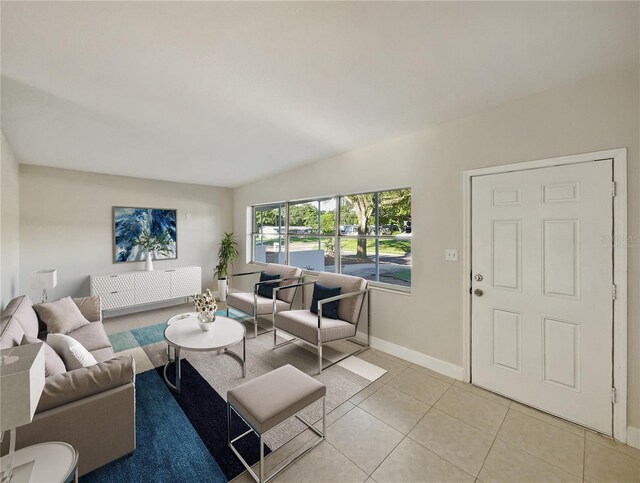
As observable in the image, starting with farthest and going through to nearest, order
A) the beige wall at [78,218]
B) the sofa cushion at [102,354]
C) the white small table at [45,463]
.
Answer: the beige wall at [78,218]
the sofa cushion at [102,354]
the white small table at [45,463]

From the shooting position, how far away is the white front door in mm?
1912

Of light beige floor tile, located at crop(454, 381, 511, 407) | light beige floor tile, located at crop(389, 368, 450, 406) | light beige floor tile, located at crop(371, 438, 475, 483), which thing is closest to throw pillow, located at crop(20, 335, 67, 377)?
light beige floor tile, located at crop(371, 438, 475, 483)

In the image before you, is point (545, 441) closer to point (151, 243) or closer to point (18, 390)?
point (18, 390)

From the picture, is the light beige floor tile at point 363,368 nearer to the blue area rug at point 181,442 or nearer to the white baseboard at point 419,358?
the white baseboard at point 419,358

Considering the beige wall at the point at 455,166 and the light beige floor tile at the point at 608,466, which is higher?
the beige wall at the point at 455,166

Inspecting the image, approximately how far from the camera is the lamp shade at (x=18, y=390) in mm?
920

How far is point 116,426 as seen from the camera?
158cm

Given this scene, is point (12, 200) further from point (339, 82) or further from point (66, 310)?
point (339, 82)

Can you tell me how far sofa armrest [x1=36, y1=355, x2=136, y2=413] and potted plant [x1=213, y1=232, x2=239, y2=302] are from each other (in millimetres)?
3962

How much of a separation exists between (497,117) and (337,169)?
1.90 metres

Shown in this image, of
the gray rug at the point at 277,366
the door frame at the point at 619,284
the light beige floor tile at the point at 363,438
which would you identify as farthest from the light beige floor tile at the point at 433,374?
the door frame at the point at 619,284

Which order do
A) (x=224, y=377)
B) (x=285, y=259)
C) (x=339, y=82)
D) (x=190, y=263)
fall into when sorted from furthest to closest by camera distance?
(x=190, y=263), (x=285, y=259), (x=224, y=377), (x=339, y=82)

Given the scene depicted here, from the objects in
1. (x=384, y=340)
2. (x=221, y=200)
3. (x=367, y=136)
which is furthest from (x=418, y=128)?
(x=221, y=200)

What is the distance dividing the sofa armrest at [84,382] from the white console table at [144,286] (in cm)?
335
